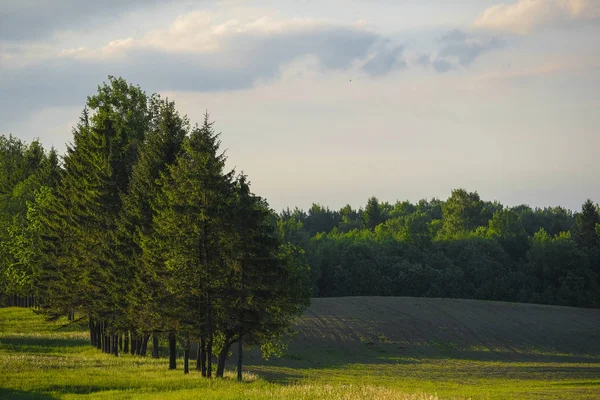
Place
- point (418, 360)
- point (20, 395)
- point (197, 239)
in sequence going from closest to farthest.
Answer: point (20, 395)
point (197, 239)
point (418, 360)

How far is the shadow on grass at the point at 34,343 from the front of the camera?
176 feet

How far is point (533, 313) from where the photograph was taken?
105312mm

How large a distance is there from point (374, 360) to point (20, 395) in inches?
1798

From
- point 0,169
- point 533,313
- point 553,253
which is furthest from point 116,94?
point 553,253

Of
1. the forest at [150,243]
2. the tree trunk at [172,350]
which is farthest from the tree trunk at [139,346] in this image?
the tree trunk at [172,350]

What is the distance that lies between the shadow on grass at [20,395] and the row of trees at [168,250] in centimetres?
874

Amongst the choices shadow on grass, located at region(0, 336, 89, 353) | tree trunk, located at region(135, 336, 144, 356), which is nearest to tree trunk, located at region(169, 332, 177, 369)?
tree trunk, located at region(135, 336, 144, 356)

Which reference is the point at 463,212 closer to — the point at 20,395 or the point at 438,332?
the point at 438,332

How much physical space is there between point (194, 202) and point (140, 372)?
10.3 metres

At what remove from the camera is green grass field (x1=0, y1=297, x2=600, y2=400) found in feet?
112

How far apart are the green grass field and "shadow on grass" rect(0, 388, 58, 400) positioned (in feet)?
0.28

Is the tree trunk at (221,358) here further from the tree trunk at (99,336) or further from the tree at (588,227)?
the tree at (588,227)

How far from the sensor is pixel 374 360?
7212 cm

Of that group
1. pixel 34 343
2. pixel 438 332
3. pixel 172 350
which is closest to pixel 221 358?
pixel 172 350
